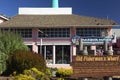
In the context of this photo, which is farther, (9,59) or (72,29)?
(72,29)

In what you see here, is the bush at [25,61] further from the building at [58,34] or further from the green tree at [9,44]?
the building at [58,34]

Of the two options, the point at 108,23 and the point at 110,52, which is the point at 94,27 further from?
the point at 110,52

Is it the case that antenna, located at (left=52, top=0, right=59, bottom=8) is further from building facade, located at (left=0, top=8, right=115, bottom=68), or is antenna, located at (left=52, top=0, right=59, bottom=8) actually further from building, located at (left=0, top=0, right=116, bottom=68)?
building facade, located at (left=0, top=8, right=115, bottom=68)

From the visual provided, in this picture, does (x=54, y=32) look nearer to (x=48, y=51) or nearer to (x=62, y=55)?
(x=48, y=51)

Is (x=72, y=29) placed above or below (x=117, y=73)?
above

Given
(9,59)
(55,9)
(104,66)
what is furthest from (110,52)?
(55,9)

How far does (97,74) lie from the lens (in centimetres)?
2769

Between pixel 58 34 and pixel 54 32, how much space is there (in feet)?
1.99

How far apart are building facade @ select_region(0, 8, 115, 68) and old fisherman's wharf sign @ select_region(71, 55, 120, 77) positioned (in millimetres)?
30862

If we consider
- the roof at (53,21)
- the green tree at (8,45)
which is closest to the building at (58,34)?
the roof at (53,21)

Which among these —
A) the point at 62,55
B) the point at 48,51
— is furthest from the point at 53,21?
the point at 62,55

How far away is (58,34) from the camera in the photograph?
197ft

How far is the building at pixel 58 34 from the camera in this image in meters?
58.9

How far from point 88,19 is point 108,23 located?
3100 mm
